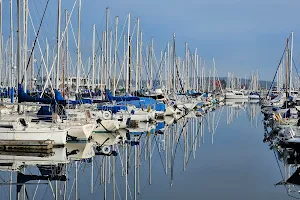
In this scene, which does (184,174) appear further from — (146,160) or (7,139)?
(7,139)

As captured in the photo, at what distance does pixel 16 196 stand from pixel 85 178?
4164mm

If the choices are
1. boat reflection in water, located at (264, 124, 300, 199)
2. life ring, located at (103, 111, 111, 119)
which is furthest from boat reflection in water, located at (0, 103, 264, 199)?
boat reflection in water, located at (264, 124, 300, 199)

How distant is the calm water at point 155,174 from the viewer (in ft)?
57.7

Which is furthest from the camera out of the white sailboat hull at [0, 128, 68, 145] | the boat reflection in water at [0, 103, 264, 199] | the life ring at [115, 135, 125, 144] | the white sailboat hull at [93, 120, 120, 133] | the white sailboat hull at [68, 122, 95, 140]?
the white sailboat hull at [93, 120, 120, 133]

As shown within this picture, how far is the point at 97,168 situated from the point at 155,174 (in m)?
2.61

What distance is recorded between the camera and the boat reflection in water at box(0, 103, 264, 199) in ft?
57.5

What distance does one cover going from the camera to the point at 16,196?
1623cm

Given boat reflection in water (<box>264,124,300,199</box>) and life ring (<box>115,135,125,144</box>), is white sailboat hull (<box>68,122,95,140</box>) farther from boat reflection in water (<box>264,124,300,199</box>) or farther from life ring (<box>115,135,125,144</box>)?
boat reflection in water (<box>264,124,300,199</box>)

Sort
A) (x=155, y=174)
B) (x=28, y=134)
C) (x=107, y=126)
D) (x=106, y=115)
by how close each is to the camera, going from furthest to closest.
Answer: (x=106, y=115)
(x=107, y=126)
(x=28, y=134)
(x=155, y=174)

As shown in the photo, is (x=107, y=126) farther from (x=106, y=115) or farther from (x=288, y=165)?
(x=288, y=165)

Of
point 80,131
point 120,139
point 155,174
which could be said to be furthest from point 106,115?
point 155,174

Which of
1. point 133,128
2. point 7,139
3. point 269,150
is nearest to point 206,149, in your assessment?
point 269,150

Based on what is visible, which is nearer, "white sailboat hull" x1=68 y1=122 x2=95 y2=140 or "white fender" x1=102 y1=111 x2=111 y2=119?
"white sailboat hull" x1=68 y1=122 x2=95 y2=140

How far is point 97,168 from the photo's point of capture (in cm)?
2189
